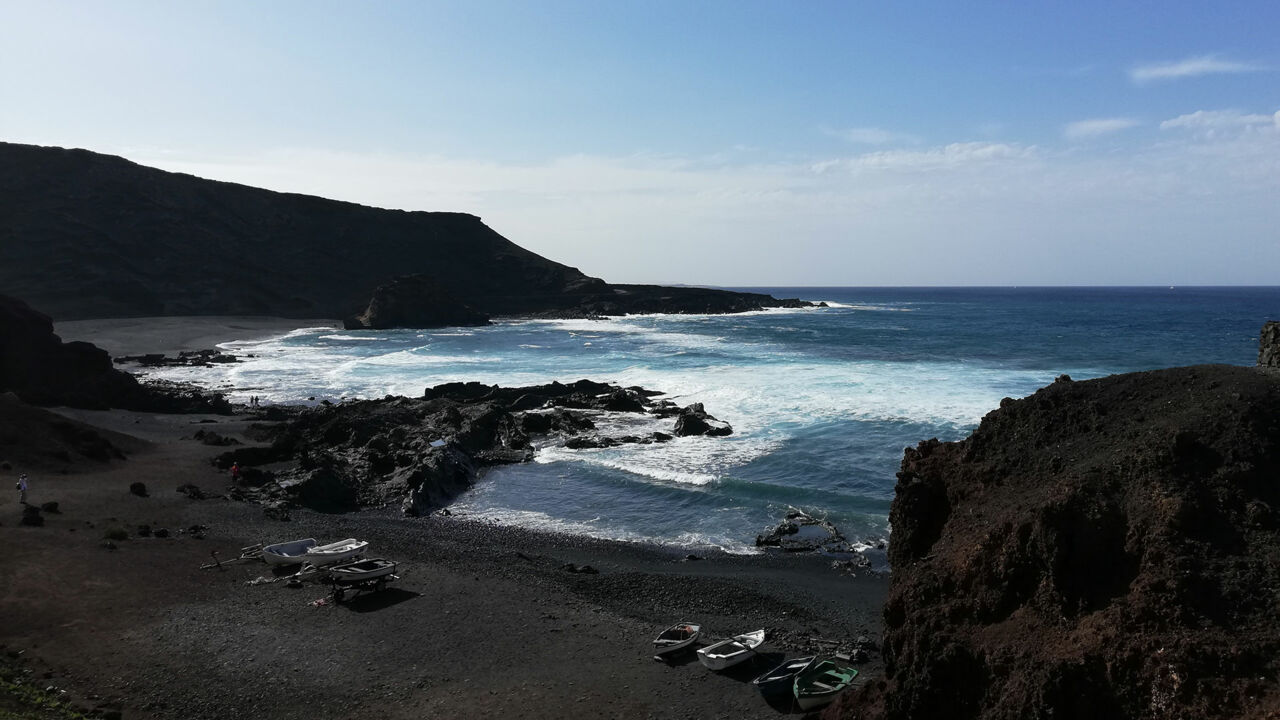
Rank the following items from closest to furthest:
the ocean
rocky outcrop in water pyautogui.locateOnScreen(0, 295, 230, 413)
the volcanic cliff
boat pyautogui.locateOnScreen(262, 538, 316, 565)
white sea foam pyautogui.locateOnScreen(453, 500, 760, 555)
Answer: boat pyautogui.locateOnScreen(262, 538, 316, 565) < white sea foam pyautogui.locateOnScreen(453, 500, 760, 555) < the ocean < rocky outcrop in water pyautogui.locateOnScreen(0, 295, 230, 413) < the volcanic cliff

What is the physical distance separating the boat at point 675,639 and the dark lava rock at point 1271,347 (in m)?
9.19

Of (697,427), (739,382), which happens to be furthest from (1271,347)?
(739,382)

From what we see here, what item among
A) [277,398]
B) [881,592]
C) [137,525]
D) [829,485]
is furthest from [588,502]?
[277,398]

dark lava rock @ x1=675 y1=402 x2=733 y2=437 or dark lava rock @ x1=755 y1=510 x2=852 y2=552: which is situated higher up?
dark lava rock @ x1=675 y1=402 x2=733 y2=437

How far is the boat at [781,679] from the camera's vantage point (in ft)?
38.3

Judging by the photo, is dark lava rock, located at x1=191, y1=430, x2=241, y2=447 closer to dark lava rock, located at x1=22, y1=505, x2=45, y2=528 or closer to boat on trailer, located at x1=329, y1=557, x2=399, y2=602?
dark lava rock, located at x1=22, y1=505, x2=45, y2=528

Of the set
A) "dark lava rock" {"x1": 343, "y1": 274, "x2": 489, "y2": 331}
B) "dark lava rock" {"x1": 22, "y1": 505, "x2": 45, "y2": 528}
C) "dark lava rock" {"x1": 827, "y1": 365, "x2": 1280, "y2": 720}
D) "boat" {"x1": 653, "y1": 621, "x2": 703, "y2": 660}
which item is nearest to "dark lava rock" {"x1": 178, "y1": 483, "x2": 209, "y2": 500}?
"dark lava rock" {"x1": 22, "y1": 505, "x2": 45, "y2": 528}

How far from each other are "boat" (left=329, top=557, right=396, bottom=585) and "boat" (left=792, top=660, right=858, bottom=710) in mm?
9052

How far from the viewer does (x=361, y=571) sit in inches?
634

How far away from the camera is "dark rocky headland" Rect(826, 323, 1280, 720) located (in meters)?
6.29

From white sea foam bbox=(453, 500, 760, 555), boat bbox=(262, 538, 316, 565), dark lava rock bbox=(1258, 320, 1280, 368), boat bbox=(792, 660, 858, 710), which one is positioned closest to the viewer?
dark lava rock bbox=(1258, 320, 1280, 368)

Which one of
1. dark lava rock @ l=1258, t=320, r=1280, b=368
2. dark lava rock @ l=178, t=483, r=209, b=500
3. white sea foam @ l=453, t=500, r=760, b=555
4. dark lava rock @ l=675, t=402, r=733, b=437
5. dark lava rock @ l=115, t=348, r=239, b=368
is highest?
dark lava rock @ l=1258, t=320, r=1280, b=368

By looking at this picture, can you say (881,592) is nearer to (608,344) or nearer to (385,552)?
(385,552)

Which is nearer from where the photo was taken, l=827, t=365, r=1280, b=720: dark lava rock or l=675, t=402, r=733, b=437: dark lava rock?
l=827, t=365, r=1280, b=720: dark lava rock
